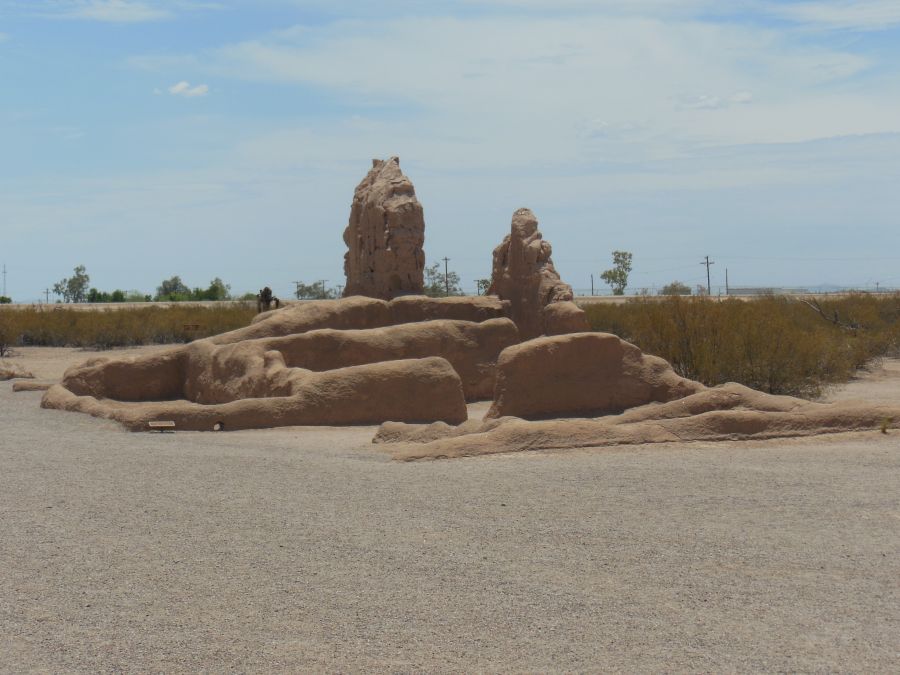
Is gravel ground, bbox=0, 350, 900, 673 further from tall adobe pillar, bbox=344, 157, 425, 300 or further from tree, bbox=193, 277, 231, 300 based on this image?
tree, bbox=193, 277, 231, 300

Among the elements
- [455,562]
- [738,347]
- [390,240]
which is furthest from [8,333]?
[455,562]

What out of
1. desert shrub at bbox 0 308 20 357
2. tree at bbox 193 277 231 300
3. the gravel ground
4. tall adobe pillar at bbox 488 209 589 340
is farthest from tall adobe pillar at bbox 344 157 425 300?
tree at bbox 193 277 231 300

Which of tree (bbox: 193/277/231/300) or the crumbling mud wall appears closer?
the crumbling mud wall

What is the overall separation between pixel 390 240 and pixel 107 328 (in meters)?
16.8

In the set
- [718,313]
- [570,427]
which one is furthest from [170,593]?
[718,313]

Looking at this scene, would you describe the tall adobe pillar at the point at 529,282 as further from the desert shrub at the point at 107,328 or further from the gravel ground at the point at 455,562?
the desert shrub at the point at 107,328

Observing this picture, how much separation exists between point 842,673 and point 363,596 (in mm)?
2352

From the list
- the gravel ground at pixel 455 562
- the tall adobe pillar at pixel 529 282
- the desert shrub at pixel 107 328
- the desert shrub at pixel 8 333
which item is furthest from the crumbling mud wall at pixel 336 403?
the desert shrub at pixel 107 328

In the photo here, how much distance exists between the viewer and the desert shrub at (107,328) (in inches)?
1276

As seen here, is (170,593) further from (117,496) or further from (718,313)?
(718,313)

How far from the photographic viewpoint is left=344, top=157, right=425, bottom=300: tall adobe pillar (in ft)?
61.4

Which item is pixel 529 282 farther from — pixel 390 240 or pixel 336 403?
pixel 336 403

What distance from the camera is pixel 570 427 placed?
10.1 meters

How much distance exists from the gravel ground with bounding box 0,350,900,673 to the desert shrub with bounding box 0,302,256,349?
23493mm
